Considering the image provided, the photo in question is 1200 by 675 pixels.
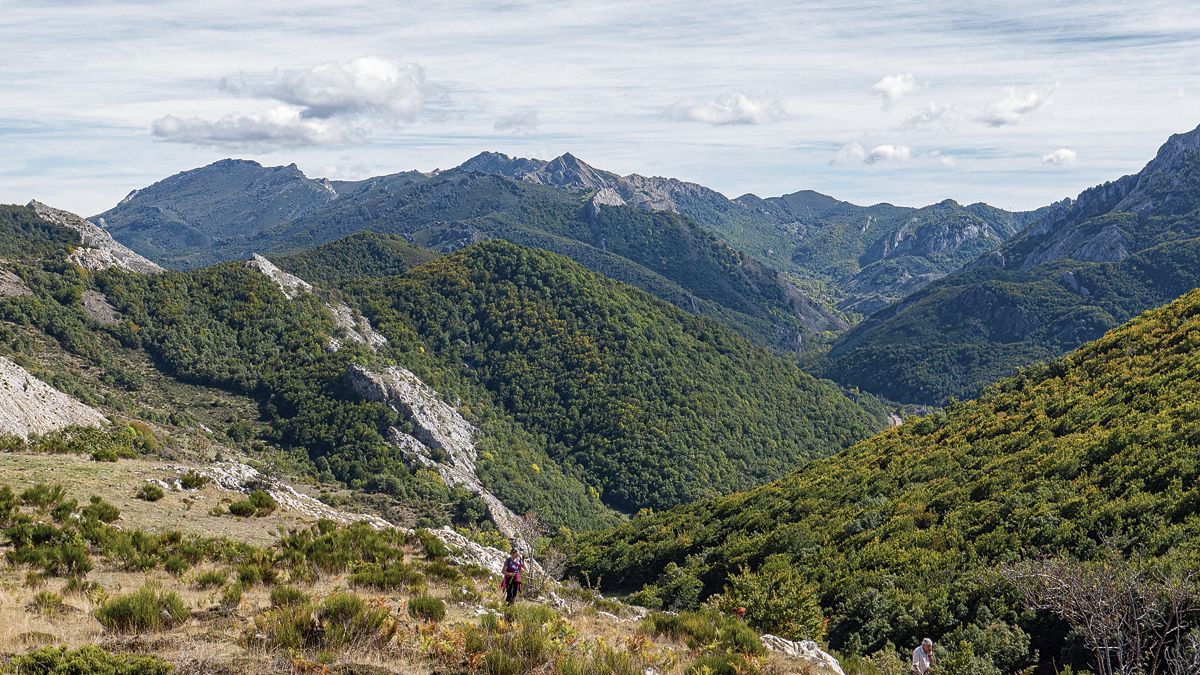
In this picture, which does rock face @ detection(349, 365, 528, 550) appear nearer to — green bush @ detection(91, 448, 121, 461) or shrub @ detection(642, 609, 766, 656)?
green bush @ detection(91, 448, 121, 461)

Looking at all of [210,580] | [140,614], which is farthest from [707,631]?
[210,580]

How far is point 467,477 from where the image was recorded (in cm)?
10525

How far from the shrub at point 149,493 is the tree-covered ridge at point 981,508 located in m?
23.4

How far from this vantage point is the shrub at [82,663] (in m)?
9.07

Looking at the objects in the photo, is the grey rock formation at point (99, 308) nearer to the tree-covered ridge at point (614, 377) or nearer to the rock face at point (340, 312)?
the rock face at point (340, 312)

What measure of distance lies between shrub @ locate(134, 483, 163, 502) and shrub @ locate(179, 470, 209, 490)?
7.18ft

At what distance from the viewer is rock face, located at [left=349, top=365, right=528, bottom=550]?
9875cm

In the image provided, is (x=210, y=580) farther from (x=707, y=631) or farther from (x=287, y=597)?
(x=707, y=631)

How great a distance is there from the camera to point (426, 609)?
14680 millimetres

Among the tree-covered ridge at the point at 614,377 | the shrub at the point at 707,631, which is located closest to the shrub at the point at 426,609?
the shrub at the point at 707,631

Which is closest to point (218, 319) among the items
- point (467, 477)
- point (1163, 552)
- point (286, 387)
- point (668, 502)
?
point (286, 387)

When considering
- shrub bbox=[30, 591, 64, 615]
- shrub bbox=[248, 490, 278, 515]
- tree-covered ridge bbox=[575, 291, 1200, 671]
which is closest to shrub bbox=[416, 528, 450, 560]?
shrub bbox=[248, 490, 278, 515]

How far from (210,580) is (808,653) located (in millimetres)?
14749

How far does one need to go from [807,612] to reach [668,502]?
10672 cm
